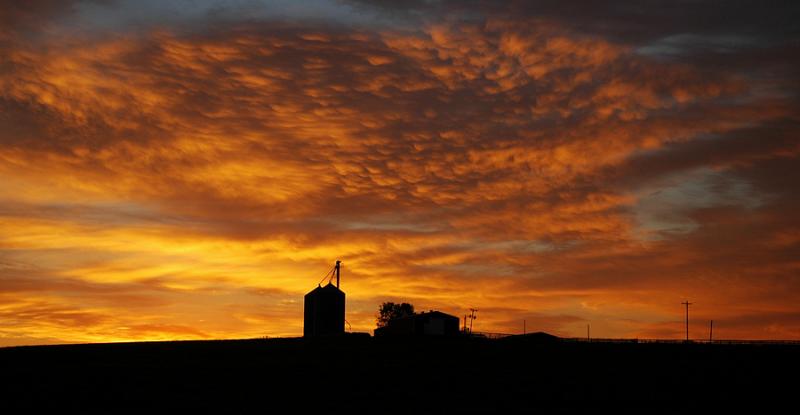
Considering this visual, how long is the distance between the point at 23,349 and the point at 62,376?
1850 centimetres

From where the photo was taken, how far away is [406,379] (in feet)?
151

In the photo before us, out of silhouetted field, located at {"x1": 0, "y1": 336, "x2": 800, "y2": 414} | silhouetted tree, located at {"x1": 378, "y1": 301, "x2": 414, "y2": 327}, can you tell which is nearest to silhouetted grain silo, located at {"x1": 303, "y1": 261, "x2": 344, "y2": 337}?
silhouetted field, located at {"x1": 0, "y1": 336, "x2": 800, "y2": 414}

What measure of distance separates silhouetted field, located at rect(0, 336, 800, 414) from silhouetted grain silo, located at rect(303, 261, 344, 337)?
24.4 meters

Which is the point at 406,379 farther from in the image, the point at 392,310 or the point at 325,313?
the point at 392,310

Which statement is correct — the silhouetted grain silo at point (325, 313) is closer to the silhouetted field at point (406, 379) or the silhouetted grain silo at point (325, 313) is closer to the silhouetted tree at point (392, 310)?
the silhouetted field at point (406, 379)

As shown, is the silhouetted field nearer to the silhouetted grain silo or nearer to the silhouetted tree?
the silhouetted grain silo

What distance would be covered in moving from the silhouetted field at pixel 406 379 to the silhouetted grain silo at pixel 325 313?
2445 centimetres

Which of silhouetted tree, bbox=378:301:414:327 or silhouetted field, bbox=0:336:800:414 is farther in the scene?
silhouetted tree, bbox=378:301:414:327

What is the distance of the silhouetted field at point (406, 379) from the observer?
38.5 m

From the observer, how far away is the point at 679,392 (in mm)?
40250

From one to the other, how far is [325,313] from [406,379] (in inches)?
1699

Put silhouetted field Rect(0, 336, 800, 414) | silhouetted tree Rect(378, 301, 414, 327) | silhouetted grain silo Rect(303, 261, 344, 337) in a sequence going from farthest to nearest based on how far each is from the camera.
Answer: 1. silhouetted tree Rect(378, 301, 414, 327)
2. silhouetted grain silo Rect(303, 261, 344, 337)
3. silhouetted field Rect(0, 336, 800, 414)

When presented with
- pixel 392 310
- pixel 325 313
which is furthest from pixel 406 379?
pixel 392 310

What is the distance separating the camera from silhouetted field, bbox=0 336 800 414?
38.5 m
